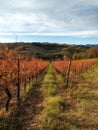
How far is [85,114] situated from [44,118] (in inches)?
70.7

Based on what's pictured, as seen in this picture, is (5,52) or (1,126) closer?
(1,126)

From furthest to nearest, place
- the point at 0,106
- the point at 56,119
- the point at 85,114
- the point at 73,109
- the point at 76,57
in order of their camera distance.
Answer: the point at 76,57
the point at 0,106
the point at 73,109
the point at 85,114
the point at 56,119

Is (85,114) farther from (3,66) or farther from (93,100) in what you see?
(3,66)

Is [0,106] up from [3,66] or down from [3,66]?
down

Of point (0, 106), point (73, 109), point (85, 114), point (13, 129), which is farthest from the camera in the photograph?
point (0, 106)

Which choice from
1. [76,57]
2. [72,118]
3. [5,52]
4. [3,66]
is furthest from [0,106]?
[76,57]

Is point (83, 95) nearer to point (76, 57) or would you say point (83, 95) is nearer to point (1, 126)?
point (1, 126)

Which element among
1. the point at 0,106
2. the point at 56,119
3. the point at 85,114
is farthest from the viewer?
the point at 0,106

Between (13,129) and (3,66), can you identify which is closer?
(13,129)

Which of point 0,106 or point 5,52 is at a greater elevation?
point 5,52

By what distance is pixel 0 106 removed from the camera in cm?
1210

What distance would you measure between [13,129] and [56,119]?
1744 millimetres

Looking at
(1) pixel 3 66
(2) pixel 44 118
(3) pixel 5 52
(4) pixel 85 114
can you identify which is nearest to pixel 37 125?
(2) pixel 44 118

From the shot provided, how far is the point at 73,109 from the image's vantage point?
34.9ft
